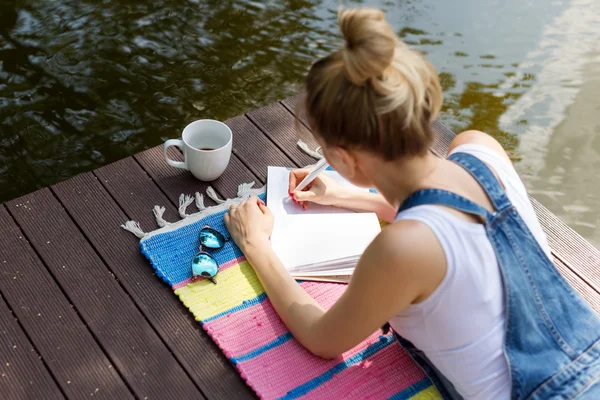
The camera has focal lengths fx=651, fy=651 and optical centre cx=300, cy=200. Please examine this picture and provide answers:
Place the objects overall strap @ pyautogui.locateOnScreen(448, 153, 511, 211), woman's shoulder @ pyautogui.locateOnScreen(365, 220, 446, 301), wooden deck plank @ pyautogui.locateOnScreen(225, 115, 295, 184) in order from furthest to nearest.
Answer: wooden deck plank @ pyautogui.locateOnScreen(225, 115, 295, 184) < overall strap @ pyautogui.locateOnScreen(448, 153, 511, 211) < woman's shoulder @ pyautogui.locateOnScreen(365, 220, 446, 301)

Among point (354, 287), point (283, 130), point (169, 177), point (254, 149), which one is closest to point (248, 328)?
point (354, 287)

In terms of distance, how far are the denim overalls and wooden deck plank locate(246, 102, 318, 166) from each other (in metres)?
0.90

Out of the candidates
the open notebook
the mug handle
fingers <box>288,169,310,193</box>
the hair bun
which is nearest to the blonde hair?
the hair bun

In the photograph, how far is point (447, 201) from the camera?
1350 mm

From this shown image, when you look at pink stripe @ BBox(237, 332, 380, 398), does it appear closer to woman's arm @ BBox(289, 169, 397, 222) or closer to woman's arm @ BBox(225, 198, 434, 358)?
woman's arm @ BBox(225, 198, 434, 358)

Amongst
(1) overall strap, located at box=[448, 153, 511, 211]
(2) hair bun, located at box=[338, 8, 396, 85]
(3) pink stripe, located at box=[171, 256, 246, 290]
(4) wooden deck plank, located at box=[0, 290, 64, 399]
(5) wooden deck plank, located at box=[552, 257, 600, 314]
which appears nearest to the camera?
(2) hair bun, located at box=[338, 8, 396, 85]

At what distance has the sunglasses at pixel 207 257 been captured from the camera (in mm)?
1800

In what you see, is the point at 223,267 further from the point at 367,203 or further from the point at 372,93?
the point at 372,93

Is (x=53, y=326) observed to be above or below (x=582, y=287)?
below

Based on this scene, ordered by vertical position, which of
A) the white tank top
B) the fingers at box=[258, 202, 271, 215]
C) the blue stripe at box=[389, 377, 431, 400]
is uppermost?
the white tank top

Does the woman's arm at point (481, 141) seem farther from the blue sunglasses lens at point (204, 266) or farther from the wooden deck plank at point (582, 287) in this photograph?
the blue sunglasses lens at point (204, 266)

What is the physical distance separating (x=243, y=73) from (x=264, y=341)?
1960 mm

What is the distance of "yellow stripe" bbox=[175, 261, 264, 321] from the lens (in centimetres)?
175

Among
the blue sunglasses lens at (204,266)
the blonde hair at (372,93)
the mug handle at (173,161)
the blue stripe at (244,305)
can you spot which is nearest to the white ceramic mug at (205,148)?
the mug handle at (173,161)
